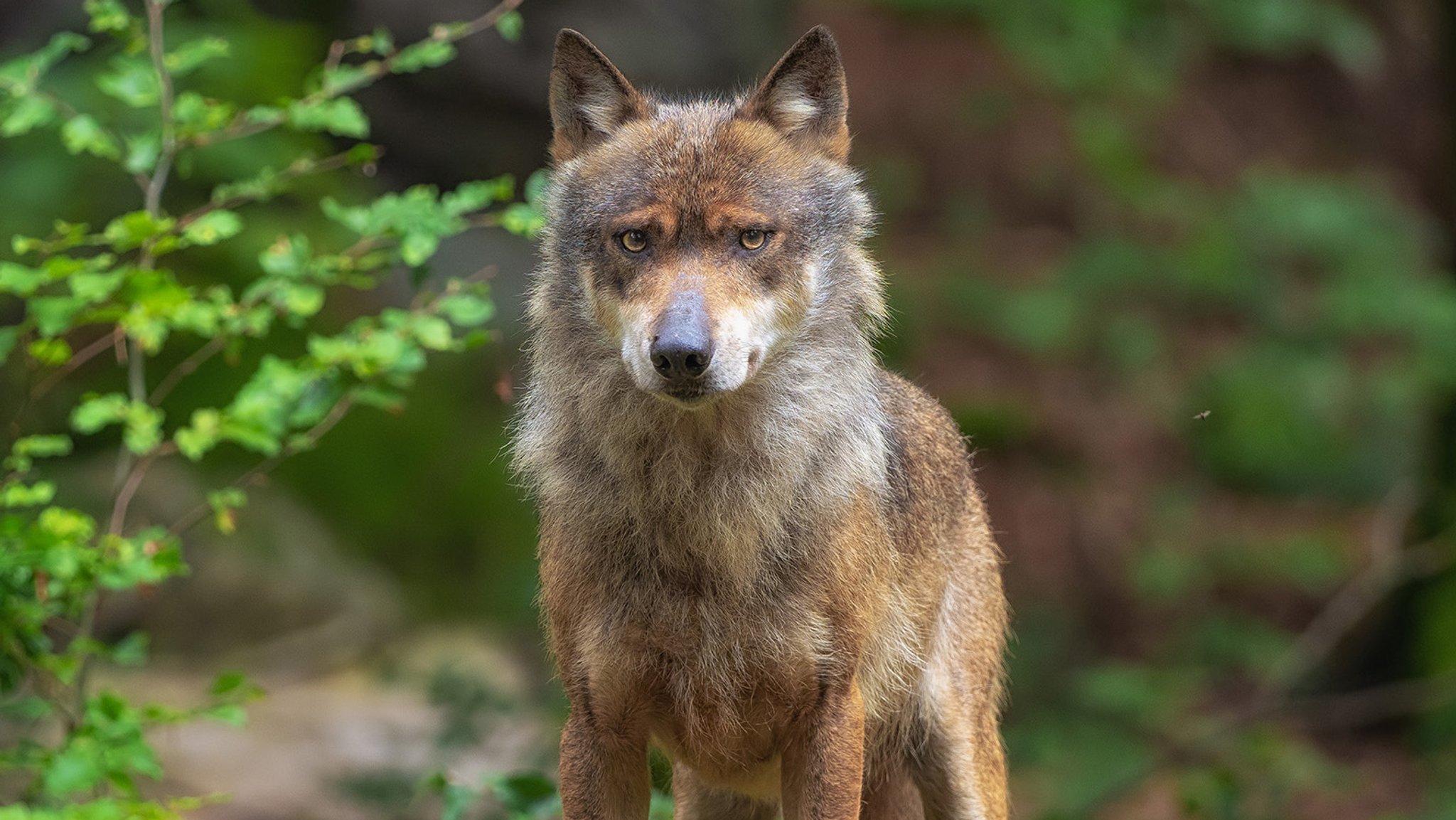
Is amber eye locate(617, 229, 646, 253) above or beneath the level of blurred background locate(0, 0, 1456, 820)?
above

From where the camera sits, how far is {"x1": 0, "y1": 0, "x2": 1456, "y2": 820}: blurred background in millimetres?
10031

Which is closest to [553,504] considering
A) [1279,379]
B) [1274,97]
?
[1279,379]

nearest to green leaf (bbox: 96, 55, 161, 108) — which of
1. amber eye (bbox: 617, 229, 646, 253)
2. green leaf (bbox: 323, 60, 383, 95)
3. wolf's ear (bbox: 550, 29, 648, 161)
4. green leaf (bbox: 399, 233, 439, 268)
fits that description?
green leaf (bbox: 323, 60, 383, 95)

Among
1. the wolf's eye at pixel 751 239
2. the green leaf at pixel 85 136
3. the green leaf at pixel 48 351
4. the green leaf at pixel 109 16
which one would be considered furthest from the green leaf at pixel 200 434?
the wolf's eye at pixel 751 239

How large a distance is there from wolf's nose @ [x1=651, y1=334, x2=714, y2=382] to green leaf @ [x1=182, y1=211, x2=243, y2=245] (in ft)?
5.95

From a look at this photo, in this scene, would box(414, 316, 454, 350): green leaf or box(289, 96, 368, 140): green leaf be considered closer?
box(414, 316, 454, 350): green leaf

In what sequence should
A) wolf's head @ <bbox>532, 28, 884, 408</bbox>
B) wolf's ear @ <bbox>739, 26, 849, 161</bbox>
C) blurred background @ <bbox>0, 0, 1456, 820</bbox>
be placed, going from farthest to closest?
blurred background @ <bbox>0, 0, 1456, 820</bbox>
wolf's ear @ <bbox>739, 26, 849, 161</bbox>
wolf's head @ <bbox>532, 28, 884, 408</bbox>

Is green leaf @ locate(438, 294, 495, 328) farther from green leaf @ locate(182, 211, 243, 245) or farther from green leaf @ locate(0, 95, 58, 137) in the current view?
green leaf @ locate(0, 95, 58, 137)

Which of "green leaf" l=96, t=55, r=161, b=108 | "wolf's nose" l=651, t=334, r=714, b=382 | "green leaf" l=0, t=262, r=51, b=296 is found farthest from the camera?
"green leaf" l=96, t=55, r=161, b=108

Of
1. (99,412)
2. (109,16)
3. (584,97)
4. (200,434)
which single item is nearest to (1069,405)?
(584,97)

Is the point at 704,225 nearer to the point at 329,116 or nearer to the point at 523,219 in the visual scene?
the point at 523,219

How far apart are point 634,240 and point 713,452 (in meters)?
0.67

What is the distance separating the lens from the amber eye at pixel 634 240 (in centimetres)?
438

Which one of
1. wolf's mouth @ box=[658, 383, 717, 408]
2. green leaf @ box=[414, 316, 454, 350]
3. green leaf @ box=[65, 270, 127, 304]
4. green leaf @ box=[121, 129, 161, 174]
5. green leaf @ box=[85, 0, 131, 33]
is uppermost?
green leaf @ box=[85, 0, 131, 33]
